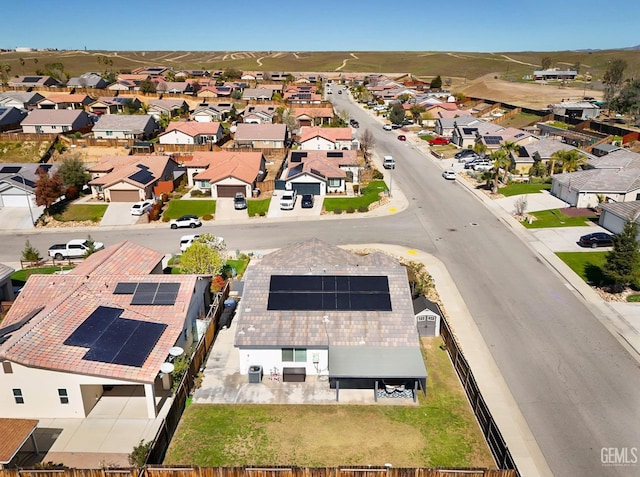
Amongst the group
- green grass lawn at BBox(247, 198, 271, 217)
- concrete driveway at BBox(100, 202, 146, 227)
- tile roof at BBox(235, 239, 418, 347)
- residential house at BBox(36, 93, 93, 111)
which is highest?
residential house at BBox(36, 93, 93, 111)

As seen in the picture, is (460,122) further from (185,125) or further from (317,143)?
(185,125)

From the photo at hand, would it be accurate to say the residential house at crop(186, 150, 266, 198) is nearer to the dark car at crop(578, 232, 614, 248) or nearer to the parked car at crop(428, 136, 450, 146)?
the dark car at crop(578, 232, 614, 248)

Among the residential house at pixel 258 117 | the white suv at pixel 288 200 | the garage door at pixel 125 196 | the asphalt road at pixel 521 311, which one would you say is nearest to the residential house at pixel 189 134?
the residential house at pixel 258 117

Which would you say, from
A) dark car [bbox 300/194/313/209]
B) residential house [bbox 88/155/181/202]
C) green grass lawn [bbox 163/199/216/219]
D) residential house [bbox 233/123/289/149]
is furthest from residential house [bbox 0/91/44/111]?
dark car [bbox 300/194/313/209]

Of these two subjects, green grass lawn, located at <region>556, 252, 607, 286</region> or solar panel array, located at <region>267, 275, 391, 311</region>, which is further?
green grass lawn, located at <region>556, 252, 607, 286</region>

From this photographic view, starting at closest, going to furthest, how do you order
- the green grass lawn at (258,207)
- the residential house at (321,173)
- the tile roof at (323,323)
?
the tile roof at (323,323) → the green grass lawn at (258,207) → the residential house at (321,173)

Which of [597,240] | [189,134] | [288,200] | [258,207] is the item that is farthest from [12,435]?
[189,134]

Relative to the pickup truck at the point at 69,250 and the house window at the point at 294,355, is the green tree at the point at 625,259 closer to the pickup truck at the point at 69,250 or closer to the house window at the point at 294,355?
the house window at the point at 294,355
